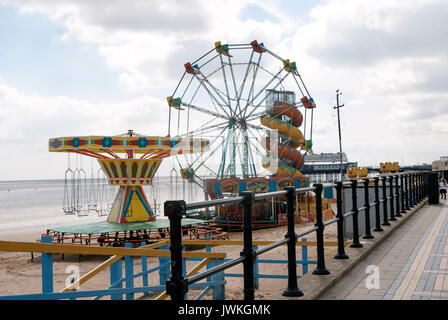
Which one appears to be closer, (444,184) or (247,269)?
(247,269)

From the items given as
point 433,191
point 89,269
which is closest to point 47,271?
point 433,191

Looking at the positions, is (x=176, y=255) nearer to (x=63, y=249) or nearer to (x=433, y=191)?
(x=63, y=249)

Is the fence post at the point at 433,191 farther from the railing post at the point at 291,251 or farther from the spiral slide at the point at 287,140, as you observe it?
the spiral slide at the point at 287,140

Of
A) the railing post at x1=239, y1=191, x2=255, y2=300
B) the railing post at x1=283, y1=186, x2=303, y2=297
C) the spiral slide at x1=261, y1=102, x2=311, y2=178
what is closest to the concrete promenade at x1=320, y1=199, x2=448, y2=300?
the railing post at x1=283, y1=186, x2=303, y2=297

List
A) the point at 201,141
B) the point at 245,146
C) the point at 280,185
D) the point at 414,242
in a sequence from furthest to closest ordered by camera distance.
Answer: the point at 245,146 → the point at 280,185 → the point at 201,141 → the point at 414,242

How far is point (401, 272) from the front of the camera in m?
5.53

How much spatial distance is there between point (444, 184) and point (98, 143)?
15869 millimetres

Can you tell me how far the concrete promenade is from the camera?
460 centimetres

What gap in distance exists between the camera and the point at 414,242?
25.4ft

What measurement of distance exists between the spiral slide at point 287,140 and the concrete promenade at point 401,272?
105 ft

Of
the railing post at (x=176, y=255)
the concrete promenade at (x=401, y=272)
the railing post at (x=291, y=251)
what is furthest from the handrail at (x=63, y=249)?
the concrete promenade at (x=401, y=272)
